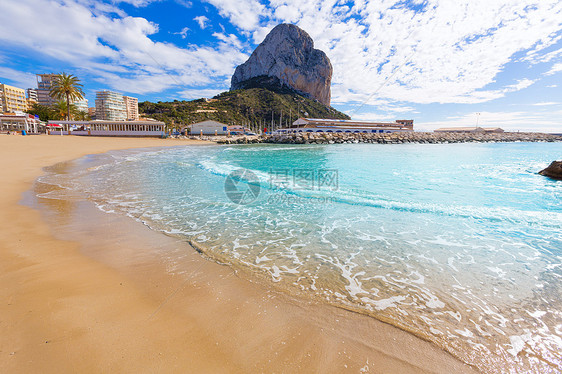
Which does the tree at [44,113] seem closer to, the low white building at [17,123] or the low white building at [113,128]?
the low white building at [17,123]

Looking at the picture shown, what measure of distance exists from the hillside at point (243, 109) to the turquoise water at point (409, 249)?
86029mm

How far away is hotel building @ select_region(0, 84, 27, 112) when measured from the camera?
363ft

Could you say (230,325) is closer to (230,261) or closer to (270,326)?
(270,326)

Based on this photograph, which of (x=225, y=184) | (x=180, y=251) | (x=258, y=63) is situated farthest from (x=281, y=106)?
(x=180, y=251)

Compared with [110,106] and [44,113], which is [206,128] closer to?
[44,113]

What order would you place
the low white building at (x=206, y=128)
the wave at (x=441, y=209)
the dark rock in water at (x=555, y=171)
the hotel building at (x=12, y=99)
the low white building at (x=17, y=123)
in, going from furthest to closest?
the hotel building at (x=12, y=99), the low white building at (x=206, y=128), the low white building at (x=17, y=123), the dark rock in water at (x=555, y=171), the wave at (x=441, y=209)

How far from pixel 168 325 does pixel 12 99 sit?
17782 centimetres

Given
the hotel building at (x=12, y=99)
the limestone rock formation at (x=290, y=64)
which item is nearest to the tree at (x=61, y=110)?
the hotel building at (x=12, y=99)

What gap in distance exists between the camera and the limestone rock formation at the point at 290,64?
5561 inches

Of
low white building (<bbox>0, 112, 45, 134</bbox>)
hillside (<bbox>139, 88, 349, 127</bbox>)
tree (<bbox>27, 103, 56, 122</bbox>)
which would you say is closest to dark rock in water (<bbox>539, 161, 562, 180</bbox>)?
low white building (<bbox>0, 112, 45, 134</bbox>)

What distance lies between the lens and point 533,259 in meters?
4.91

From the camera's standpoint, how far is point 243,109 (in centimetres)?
→ 11394

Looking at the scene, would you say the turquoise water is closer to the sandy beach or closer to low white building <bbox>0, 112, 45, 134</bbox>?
the sandy beach

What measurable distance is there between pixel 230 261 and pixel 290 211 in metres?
3.64
